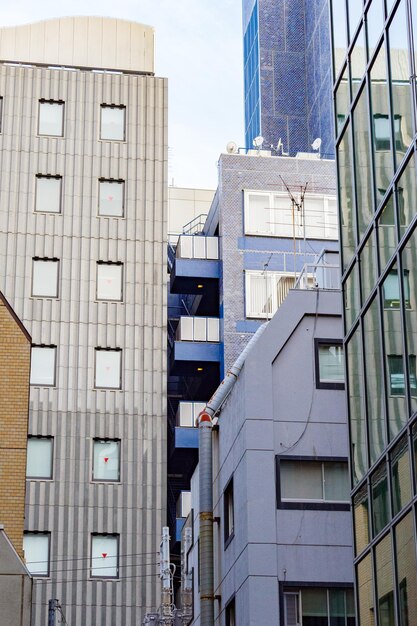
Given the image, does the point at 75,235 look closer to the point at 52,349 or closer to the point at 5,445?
the point at 52,349

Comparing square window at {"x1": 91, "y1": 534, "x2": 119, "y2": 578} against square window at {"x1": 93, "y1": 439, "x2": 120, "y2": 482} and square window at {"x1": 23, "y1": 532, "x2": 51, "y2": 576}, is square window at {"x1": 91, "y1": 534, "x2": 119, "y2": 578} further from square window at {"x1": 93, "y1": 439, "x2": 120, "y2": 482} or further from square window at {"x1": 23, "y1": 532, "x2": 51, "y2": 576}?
square window at {"x1": 93, "y1": 439, "x2": 120, "y2": 482}

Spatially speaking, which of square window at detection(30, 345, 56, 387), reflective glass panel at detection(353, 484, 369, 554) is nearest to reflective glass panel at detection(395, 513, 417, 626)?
reflective glass panel at detection(353, 484, 369, 554)

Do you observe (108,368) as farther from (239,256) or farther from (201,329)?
(239,256)

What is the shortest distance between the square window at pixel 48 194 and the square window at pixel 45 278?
2553mm

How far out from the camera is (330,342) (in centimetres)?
3778

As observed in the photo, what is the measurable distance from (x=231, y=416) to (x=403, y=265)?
16917mm

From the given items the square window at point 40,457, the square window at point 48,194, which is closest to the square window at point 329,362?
the square window at point 40,457

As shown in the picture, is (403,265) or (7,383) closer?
(403,265)

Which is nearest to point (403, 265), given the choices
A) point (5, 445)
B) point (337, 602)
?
point (5, 445)

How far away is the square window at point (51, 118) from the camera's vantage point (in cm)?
6278

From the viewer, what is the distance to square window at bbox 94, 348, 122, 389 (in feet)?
194

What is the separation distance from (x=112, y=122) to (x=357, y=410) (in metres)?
39.9

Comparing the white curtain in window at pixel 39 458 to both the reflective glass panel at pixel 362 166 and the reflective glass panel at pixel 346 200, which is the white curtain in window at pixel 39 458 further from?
the reflective glass panel at pixel 362 166

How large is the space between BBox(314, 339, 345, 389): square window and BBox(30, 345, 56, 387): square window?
907 inches
